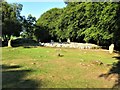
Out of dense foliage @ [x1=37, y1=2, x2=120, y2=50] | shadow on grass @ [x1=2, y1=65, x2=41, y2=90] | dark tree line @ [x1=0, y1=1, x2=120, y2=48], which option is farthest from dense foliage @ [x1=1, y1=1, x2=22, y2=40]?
shadow on grass @ [x1=2, y1=65, x2=41, y2=90]

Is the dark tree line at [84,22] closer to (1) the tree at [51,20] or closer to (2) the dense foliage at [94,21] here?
(2) the dense foliage at [94,21]

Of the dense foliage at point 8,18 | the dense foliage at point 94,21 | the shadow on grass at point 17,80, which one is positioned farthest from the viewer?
the dense foliage at point 8,18

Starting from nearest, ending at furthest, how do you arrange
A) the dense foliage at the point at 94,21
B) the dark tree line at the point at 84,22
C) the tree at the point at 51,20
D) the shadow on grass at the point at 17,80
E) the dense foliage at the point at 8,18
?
A: the shadow on grass at the point at 17,80
the dense foliage at the point at 94,21
the dark tree line at the point at 84,22
the dense foliage at the point at 8,18
the tree at the point at 51,20

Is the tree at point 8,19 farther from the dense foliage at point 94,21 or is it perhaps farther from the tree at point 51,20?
the tree at point 51,20

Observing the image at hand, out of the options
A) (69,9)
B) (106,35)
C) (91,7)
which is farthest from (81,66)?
(69,9)

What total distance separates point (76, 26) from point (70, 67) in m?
29.7

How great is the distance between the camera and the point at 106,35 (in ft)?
111

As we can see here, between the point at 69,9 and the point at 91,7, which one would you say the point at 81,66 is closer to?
the point at 91,7

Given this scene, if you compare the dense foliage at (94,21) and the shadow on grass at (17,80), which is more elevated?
the dense foliage at (94,21)

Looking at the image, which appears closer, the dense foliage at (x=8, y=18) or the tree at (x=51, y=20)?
the dense foliage at (x=8, y=18)

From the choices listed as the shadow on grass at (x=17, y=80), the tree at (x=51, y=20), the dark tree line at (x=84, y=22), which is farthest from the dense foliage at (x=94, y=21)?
the shadow on grass at (x=17, y=80)

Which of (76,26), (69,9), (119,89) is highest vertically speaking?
(69,9)

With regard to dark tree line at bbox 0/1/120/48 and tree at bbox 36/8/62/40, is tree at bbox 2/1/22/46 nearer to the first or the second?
dark tree line at bbox 0/1/120/48

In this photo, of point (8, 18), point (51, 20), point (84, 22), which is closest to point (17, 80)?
point (84, 22)
